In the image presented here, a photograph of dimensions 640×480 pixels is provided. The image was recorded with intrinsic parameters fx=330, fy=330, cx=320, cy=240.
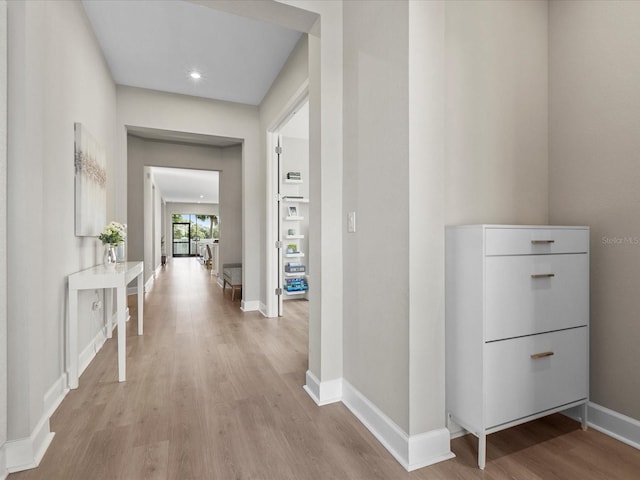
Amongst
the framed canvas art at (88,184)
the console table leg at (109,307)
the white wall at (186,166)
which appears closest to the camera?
the framed canvas art at (88,184)

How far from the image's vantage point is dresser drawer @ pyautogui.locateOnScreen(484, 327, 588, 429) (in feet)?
4.71

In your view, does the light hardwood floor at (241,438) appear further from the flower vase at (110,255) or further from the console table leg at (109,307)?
the flower vase at (110,255)

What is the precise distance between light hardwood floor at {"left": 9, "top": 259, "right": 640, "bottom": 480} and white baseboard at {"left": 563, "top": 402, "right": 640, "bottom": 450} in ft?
0.15

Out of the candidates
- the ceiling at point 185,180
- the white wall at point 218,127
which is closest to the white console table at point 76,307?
the white wall at point 218,127

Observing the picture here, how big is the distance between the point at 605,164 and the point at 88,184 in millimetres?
3421

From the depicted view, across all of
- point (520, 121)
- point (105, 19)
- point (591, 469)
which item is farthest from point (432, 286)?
point (105, 19)

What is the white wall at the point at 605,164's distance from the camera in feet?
5.21

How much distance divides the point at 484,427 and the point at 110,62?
173 inches

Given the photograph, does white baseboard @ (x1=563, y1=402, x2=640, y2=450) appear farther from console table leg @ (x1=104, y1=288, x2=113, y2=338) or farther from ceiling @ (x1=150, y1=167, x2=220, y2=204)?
ceiling @ (x1=150, y1=167, x2=220, y2=204)

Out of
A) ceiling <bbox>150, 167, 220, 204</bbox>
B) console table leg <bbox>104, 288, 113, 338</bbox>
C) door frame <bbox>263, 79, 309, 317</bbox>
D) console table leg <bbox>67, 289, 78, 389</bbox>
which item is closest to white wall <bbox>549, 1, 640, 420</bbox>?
door frame <bbox>263, 79, 309, 317</bbox>

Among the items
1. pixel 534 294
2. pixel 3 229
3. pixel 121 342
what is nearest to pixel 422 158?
pixel 534 294

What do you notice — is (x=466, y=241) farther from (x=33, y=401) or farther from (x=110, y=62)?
(x=110, y=62)

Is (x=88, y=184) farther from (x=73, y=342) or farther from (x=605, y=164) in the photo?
(x=605, y=164)

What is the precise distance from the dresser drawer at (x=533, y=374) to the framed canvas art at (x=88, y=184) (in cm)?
279
